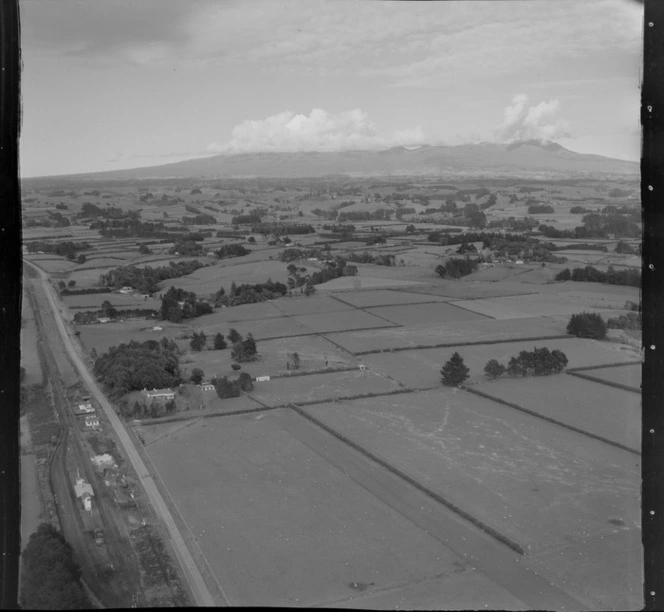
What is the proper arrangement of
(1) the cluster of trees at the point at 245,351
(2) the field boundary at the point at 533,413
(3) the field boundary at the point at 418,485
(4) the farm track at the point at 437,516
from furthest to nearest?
(1) the cluster of trees at the point at 245,351, (2) the field boundary at the point at 533,413, (3) the field boundary at the point at 418,485, (4) the farm track at the point at 437,516

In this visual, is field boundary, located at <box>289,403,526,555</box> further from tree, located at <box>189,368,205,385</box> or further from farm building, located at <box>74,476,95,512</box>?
farm building, located at <box>74,476,95,512</box>

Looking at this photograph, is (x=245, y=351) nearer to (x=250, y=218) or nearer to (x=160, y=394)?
(x=160, y=394)

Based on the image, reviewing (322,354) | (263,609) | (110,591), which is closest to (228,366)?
(322,354)

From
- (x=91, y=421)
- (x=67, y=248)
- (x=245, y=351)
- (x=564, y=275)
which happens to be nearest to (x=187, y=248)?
(x=67, y=248)

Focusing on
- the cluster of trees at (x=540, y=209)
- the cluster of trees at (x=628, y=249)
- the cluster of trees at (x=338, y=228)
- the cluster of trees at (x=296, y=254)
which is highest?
the cluster of trees at (x=628, y=249)

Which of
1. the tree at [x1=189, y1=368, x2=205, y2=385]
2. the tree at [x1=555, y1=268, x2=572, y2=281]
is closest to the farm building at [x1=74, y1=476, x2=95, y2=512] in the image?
the tree at [x1=189, y1=368, x2=205, y2=385]

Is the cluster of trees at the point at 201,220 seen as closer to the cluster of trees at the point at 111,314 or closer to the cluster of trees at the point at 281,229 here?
the cluster of trees at the point at 281,229

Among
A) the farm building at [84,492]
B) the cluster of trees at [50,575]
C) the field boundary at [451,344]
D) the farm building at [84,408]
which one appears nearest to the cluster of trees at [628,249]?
the cluster of trees at [50,575]
